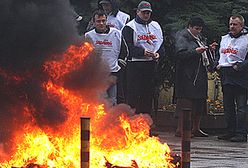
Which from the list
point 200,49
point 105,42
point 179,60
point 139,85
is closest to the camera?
point 105,42

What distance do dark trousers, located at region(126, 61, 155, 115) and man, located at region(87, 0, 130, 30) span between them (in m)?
1.07

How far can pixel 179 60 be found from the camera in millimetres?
17578

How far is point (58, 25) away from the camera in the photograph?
37.1 feet

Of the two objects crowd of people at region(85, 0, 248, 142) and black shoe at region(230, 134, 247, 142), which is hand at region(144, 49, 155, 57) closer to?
crowd of people at region(85, 0, 248, 142)

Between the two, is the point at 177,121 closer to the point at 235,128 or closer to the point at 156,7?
the point at 235,128

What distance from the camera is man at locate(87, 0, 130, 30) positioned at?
17375 millimetres

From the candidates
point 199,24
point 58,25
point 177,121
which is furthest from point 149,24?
point 58,25

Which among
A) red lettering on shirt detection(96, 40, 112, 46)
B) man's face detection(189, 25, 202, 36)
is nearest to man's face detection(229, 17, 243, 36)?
man's face detection(189, 25, 202, 36)

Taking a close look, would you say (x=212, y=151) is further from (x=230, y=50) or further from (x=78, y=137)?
(x=78, y=137)

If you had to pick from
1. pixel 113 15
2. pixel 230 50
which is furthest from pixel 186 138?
pixel 113 15

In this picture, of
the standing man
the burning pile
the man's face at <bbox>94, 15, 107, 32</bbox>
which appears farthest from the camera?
the standing man

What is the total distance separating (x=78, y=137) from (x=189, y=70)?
22.4 feet

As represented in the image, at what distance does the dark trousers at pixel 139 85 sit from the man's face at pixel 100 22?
0.93m

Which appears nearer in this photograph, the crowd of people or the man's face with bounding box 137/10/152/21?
the crowd of people
